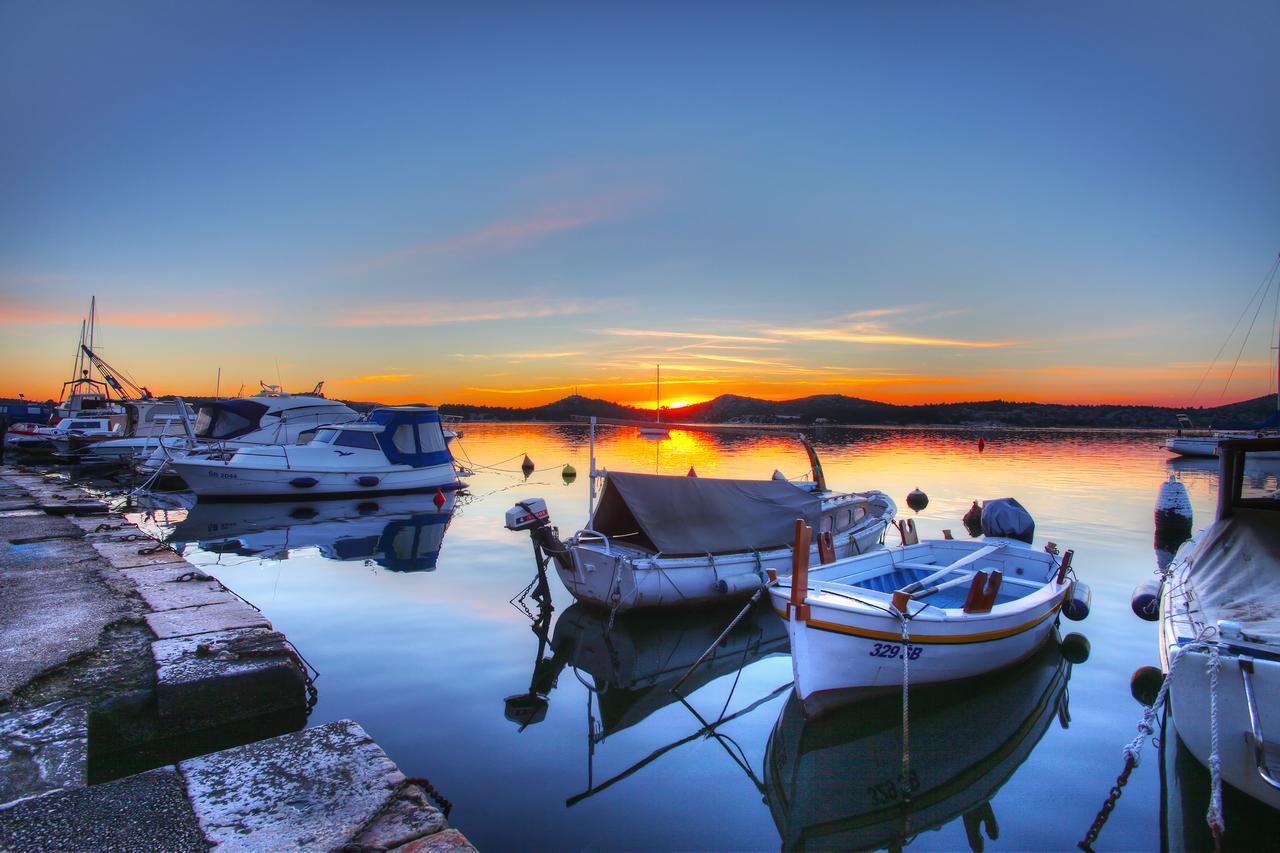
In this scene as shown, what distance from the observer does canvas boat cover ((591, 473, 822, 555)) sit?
12383mm

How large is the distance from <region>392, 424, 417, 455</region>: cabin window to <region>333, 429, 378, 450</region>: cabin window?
107 cm

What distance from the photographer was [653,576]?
39.1 ft

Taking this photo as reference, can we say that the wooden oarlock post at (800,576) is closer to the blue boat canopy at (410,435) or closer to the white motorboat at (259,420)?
the blue boat canopy at (410,435)

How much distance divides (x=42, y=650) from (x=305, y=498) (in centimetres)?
2170

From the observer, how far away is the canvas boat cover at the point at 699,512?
40.6 ft

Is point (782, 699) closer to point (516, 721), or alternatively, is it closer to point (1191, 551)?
point (516, 721)

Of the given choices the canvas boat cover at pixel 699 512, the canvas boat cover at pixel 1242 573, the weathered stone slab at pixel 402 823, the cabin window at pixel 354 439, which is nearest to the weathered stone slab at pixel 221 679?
the weathered stone slab at pixel 402 823

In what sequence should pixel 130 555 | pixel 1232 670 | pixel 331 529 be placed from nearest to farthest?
1. pixel 1232 670
2. pixel 130 555
3. pixel 331 529

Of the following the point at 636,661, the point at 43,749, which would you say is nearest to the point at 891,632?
the point at 636,661

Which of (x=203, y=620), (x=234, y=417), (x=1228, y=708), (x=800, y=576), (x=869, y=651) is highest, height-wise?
(x=234, y=417)

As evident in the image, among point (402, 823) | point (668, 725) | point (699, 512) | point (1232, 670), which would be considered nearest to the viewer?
point (402, 823)

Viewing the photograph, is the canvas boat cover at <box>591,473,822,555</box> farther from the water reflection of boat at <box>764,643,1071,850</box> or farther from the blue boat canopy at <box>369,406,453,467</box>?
the blue boat canopy at <box>369,406,453,467</box>

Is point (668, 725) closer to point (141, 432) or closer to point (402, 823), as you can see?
point (402, 823)

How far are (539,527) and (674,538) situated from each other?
8.63 feet
